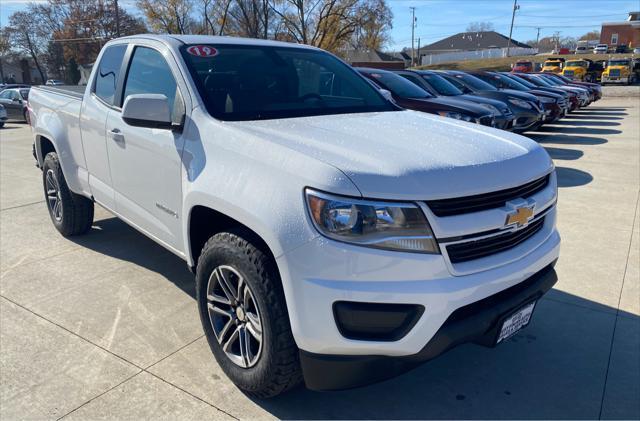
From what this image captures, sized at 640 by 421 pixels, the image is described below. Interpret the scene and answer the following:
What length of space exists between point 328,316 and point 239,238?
0.65 meters

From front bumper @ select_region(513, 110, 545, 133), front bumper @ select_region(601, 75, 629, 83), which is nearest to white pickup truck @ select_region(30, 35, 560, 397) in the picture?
front bumper @ select_region(513, 110, 545, 133)

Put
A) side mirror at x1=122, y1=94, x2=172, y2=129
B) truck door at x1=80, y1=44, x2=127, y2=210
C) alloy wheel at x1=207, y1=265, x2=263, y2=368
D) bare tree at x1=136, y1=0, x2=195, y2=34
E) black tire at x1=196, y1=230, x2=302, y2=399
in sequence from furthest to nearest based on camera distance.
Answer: bare tree at x1=136, y1=0, x2=195, y2=34, truck door at x1=80, y1=44, x2=127, y2=210, side mirror at x1=122, y1=94, x2=172, y2=129, alloy wheel at x1=207, y1=265, x2=263, y2=368, black tire at x1=196, y1=230, x2=302, y2=399

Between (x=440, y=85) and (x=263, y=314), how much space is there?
939cm

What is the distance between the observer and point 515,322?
2.44m

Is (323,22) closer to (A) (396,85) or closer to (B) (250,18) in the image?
(B) (250,18)

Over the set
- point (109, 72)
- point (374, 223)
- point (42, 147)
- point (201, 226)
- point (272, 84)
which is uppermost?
point (109, 72)

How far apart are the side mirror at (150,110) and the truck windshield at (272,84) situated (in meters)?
0.24

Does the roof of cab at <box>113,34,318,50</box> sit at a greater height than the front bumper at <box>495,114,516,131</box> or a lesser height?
greater

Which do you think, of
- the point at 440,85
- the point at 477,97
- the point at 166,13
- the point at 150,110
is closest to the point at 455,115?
the point at 477,97

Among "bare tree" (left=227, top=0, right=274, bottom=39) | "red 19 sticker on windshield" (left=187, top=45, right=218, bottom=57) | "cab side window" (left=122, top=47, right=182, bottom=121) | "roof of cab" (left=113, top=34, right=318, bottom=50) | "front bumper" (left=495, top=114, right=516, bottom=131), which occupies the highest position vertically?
"bare tree" (left=227, top=0, right=274, bottom=39)

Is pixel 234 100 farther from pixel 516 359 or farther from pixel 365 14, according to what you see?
pixel 365 14

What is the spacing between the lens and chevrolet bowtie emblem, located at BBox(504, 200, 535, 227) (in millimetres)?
2273

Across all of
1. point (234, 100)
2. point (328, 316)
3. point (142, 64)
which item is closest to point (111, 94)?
point (142, 64)

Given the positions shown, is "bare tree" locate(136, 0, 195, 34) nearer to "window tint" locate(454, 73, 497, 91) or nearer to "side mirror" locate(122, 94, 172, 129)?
"window tint" locate(454, 73, 497, 91)
